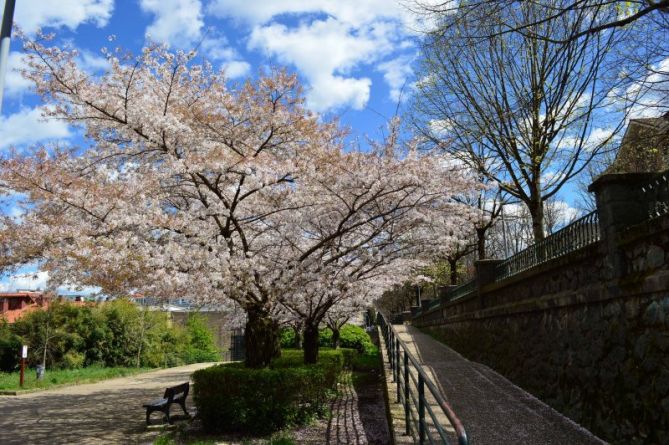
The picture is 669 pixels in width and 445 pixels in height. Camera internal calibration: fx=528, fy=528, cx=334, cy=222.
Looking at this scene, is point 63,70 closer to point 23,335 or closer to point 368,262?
point 368,262

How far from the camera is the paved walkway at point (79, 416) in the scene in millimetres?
9664

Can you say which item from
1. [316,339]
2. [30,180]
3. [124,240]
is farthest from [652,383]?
[316,339]

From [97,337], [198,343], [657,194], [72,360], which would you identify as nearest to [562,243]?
[657,194]

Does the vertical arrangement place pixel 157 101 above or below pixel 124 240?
above

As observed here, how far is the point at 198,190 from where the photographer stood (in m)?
9.44

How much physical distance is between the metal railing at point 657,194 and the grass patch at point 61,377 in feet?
64.7

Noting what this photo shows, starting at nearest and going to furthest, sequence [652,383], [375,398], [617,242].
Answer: [652,383] → [617,242] → [375,398]

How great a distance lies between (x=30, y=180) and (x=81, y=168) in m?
1.16

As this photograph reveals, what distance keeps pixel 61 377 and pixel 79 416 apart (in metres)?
10.8

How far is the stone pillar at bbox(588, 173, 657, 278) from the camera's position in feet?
19.7

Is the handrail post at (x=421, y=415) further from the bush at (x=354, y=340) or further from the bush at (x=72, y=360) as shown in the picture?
the bush at (x=72, y=360)

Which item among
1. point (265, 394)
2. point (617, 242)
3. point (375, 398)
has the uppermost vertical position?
point (617, 242)

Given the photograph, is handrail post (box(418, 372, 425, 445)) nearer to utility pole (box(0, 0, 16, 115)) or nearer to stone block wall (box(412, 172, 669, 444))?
stone block wall (box(412, 172, 669, 444))

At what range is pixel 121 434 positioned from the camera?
9.95 m
